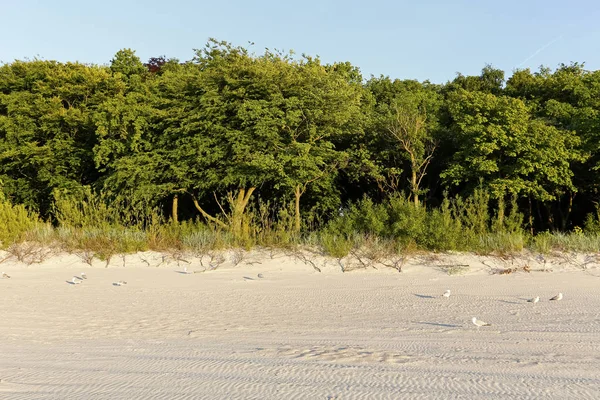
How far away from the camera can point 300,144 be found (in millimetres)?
17141

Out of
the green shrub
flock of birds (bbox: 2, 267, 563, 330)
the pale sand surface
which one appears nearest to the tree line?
the green shrub

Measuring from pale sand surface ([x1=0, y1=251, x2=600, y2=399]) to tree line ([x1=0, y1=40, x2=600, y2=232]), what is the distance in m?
4.71

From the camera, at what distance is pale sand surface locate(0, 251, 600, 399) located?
366 centimetres

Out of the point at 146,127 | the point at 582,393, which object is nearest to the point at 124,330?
the point at 582,393

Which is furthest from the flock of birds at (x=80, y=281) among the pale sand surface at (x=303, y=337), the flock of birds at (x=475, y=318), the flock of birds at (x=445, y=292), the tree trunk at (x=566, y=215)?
the tree trunk at (x=566, y=215)

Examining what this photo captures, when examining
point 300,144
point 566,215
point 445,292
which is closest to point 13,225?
point 300,144

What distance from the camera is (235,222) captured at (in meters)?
14.3

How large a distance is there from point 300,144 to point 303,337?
12.0 m

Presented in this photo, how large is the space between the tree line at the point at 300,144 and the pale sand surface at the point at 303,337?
4.71 meters

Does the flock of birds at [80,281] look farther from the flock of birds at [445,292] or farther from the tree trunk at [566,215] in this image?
the tree trunk at [566,215]

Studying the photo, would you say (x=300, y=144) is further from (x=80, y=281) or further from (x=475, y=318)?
(x=475, y=318)

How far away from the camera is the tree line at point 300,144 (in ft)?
56.4

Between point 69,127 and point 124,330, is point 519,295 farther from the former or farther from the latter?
point 69,127

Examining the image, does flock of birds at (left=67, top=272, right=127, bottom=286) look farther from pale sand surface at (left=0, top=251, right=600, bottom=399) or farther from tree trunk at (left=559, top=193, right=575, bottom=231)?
tree trunk at (left=559, top=193, right=575, bottom=231)
